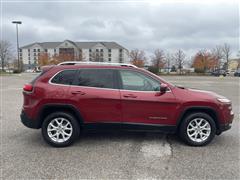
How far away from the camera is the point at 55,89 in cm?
447

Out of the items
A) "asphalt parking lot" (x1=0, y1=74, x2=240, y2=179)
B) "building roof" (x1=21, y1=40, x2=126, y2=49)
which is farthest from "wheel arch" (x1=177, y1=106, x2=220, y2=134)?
"building roof" (x1=21, y1=40, x2=126, y2=49)

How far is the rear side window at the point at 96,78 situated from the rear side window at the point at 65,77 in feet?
0.45

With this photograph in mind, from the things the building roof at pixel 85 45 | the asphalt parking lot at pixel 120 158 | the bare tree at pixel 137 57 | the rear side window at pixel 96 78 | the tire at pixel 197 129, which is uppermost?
the building roof at pixel 85 45

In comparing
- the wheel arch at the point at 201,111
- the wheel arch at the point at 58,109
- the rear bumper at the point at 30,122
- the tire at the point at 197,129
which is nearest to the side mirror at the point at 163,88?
the wheel arch at the point at 201,111

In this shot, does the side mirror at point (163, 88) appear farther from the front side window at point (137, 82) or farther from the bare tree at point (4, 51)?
the bare tree at point (4, 51)

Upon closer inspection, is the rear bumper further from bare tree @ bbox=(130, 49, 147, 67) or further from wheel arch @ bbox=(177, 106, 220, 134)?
bare tree @ bbox=(130, 49, 147, 67)

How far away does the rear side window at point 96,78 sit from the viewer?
4543 mm

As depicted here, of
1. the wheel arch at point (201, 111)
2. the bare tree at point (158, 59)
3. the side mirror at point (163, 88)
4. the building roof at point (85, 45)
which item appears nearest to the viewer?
the side mirror at point (163, 88)

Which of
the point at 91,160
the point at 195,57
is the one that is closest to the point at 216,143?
the point at 91,160

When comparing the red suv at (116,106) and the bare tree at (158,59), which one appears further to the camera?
the bare tree at (158,59)

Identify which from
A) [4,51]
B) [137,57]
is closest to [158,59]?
[137,57]

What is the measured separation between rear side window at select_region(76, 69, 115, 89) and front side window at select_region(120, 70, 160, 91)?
26 centimetres

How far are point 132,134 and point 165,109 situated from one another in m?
1.23

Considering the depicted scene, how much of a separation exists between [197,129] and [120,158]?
1.78 meters
